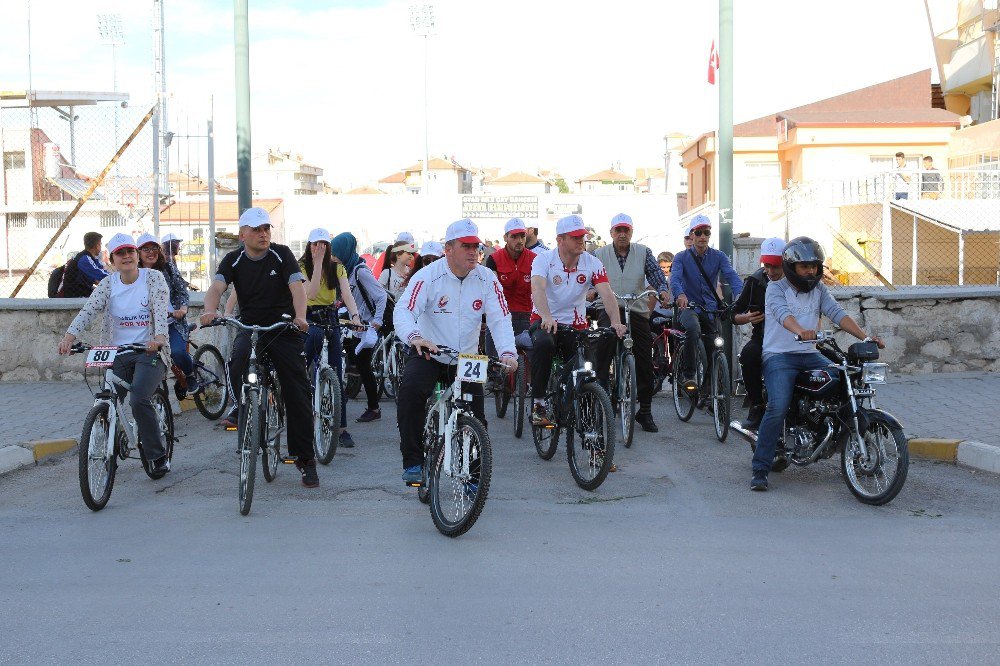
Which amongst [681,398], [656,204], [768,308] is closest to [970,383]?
[681,398]

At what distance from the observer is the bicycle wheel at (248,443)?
701 cm

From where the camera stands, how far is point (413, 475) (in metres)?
6.95

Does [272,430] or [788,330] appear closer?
Answer: [788,330]

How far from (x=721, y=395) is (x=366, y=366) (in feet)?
11.4

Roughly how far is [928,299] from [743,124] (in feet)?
133

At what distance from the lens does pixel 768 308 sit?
776cm

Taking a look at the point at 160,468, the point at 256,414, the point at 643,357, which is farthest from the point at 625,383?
the point at 160,468

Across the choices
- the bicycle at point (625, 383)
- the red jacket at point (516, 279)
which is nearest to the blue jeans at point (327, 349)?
the red jacket at point (516, 279)

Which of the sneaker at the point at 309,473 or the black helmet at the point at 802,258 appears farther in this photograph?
the sneaker at the point at 309,473

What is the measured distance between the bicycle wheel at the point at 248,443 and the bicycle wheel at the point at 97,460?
3.13 feet

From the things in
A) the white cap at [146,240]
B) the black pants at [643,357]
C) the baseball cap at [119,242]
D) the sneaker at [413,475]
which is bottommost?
the sneaker at [413,475]

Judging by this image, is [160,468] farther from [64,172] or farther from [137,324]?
[64,172]

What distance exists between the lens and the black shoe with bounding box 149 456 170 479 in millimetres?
8133

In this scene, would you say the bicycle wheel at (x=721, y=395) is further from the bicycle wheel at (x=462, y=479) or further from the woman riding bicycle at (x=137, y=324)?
the woman riding bicycle at (x=137, y=324)
